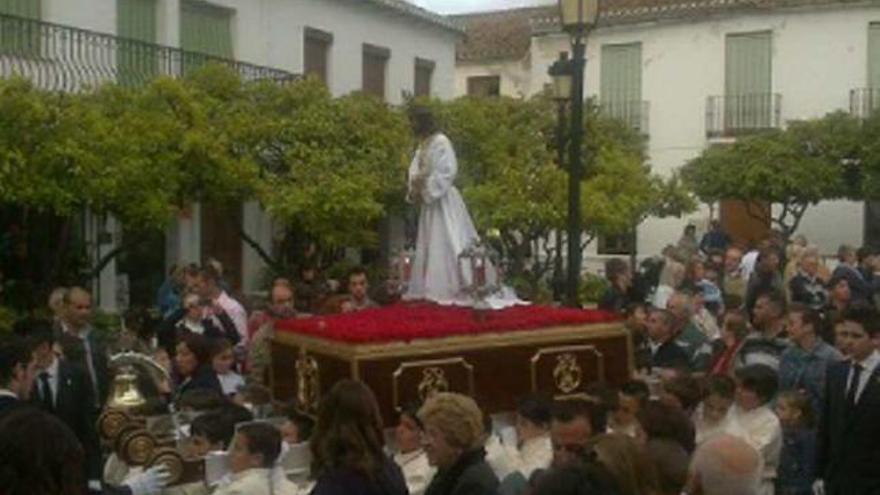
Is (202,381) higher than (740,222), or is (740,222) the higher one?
(740,222)

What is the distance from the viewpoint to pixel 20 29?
1692cm

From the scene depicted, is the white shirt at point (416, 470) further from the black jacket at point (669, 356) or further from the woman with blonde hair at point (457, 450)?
the black jacket at point (669, 356)

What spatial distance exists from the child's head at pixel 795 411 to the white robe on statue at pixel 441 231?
6.95 ft

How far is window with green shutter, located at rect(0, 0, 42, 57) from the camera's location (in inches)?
656

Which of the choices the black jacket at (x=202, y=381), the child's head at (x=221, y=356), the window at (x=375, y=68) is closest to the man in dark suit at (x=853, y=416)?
the black jacket at (x=202, y=381)

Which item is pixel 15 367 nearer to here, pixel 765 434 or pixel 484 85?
pixel 765 434

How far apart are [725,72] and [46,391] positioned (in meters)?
25.6

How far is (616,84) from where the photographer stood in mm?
32219

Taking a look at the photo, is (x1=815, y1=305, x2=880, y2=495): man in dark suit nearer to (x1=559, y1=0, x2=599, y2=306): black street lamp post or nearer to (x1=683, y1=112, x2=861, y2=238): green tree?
(x1=559, y1=0, x2=599, y2=306): black street lamp post

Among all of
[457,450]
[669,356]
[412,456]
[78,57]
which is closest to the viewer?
[457,450]

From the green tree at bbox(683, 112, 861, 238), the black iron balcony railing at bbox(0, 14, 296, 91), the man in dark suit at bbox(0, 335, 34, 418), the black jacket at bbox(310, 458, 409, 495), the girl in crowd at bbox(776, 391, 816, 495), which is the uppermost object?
the black iron balcony railing at bbox(0, 14, 296, 91)

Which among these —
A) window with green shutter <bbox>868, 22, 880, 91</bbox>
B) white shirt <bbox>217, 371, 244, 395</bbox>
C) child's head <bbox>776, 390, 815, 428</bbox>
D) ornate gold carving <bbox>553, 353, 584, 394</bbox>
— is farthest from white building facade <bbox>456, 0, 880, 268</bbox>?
child's head <bbox>776, 390, 815, 428</bbox>

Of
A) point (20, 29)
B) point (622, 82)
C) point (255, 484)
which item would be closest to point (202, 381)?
point (255, 484)

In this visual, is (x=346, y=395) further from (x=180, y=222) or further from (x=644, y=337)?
(x=180, y=222)
